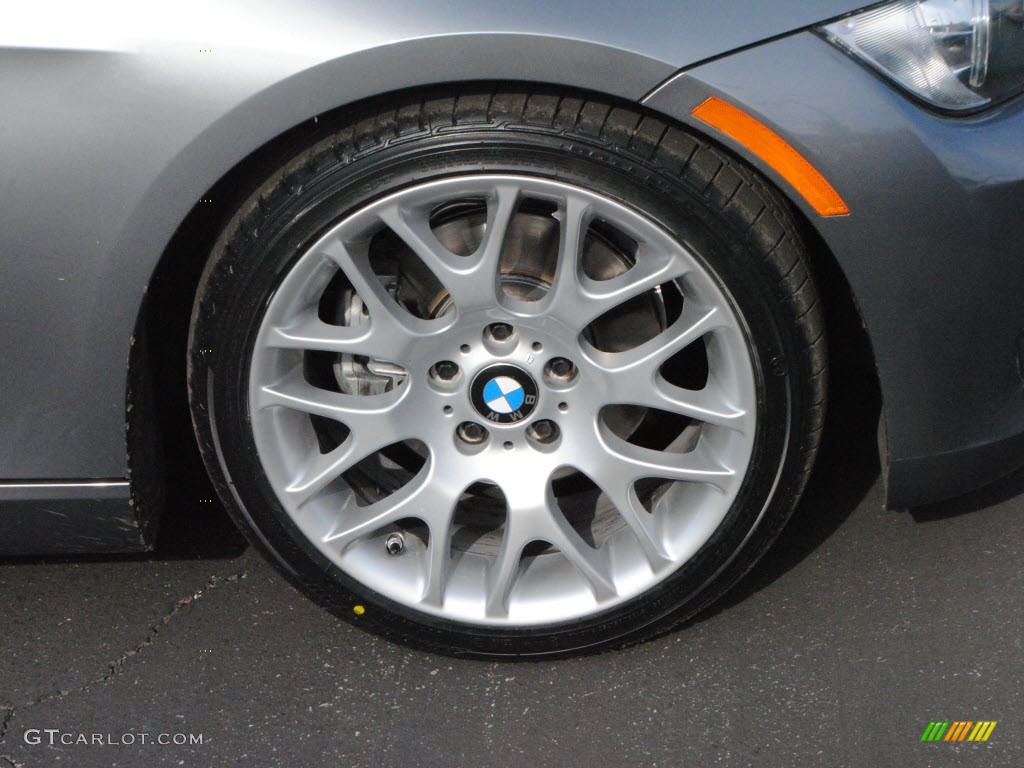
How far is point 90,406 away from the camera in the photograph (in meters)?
1.79

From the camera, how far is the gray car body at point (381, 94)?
1.55 meters

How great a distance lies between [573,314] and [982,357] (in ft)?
2.22

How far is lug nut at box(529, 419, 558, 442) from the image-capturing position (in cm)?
190

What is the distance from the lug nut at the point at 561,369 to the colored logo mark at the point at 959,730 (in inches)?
33.2

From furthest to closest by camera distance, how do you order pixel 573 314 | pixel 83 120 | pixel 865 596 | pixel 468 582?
1. pixel 865 596
2. pixel 468 582
3. pixel 573 314
4. pixel 83 120

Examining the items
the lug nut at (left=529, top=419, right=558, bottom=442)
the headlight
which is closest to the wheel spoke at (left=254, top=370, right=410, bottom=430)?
the lug nut at (left=529, top=419, right=558, bottom=442)

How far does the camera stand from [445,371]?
6.10 ft

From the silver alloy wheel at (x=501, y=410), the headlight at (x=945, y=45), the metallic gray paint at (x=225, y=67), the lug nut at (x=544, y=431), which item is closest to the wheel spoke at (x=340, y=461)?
the silver alloy wheel at (x=501, y=410)

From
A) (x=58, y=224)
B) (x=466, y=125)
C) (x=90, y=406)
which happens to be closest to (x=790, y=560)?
(x=466, y=125)

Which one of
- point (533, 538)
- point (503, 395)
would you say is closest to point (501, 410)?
point (503, 395)

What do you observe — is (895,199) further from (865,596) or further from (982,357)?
(865,596)

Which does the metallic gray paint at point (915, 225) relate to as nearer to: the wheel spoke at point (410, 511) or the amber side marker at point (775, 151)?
the amber side marker at point (775, 151)
